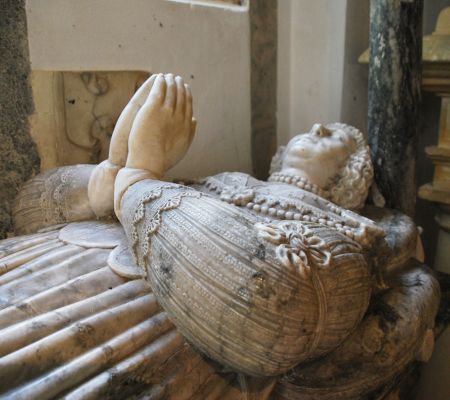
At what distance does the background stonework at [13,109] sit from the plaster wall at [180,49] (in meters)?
0.03

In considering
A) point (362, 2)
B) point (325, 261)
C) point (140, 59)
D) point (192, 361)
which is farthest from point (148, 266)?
point (362, 2)

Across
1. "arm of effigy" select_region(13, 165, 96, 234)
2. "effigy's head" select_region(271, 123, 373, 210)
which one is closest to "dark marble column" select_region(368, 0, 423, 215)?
"effigy's head" select_region(271, 123, 373, 210)

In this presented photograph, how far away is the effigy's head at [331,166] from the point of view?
158 centimetres

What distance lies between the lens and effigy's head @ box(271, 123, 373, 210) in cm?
158

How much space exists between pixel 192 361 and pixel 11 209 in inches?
30.0

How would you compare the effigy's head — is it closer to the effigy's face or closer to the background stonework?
the effigy's face

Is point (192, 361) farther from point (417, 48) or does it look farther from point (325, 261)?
point (417, 48)

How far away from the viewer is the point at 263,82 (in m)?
2.22

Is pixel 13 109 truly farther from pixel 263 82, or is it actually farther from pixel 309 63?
pixel 309 63

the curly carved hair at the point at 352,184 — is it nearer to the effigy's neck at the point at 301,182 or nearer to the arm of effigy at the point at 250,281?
the effigy's neck at the point at 301,182

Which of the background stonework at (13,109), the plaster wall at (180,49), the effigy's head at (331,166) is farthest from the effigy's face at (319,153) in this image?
the background stonework at (13,109)

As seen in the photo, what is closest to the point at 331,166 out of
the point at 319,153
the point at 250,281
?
the point at 319,153

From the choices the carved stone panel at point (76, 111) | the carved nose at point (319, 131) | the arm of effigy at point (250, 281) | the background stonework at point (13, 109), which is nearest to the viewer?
the arm of effigy at point (250, 281)

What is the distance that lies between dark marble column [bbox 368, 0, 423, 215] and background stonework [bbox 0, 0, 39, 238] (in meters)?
1.14
